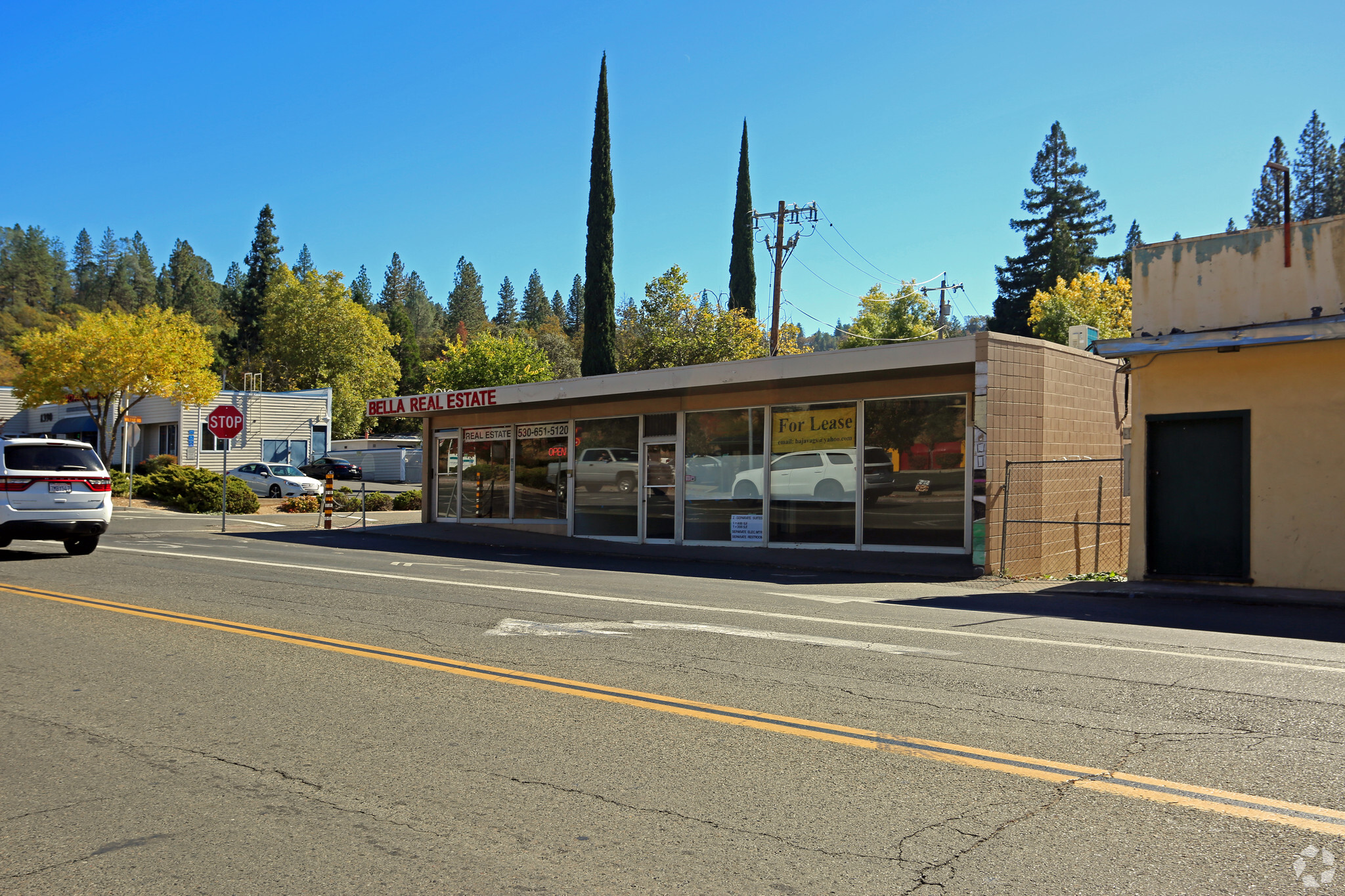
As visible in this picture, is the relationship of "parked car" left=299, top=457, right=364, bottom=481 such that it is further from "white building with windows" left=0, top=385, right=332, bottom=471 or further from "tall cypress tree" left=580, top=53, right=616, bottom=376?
"tall cypress tree" left=580, top=53, right=616, bottom=376

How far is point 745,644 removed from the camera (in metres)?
7.98

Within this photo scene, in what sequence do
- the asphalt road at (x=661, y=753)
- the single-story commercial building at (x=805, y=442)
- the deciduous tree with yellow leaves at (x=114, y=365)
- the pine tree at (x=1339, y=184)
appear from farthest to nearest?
the pine tree at (x=1339, y=184) → the deciduous tree with yellow leaves at (x=114, y=365) → the single-story commercial building at (x=805, y=442) → the asphalt road at (x=661, y=753)

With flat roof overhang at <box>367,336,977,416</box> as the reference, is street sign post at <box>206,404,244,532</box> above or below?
below

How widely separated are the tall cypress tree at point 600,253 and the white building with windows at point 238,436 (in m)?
16.3

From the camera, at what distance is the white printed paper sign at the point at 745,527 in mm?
19250

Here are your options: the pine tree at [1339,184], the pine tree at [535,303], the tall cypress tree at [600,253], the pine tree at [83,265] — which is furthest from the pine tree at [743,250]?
the pine tree at [83,265]

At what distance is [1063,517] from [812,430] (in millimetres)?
4799

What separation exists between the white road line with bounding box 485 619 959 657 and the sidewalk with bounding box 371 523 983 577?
6723 millimetres

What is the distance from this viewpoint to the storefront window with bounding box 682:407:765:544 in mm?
19281

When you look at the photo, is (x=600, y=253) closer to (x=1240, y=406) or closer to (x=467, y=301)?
(x=1240, y=406)

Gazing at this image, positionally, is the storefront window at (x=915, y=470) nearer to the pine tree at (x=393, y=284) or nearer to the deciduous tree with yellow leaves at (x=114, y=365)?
the deciduous tree with yellow leaves at (x=114, y=365)

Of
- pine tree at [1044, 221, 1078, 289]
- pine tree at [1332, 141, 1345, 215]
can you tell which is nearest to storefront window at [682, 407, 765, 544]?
pine tree at [1044, 221, 1078, 289]

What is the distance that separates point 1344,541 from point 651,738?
11.3 metres

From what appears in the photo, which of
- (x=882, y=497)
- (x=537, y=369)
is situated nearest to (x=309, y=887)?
(x=882, y=497)
